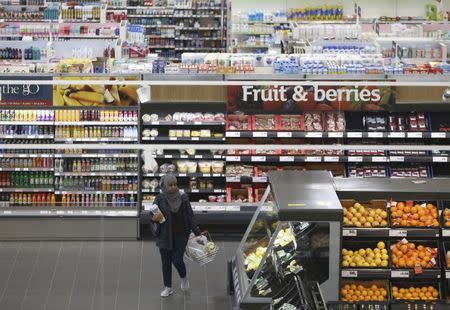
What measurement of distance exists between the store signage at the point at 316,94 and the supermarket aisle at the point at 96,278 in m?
1.78

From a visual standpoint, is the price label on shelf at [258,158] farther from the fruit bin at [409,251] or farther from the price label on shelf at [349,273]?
the price label on shelf at [349,273]

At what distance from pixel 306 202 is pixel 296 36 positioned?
937 cm

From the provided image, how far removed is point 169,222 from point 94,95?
8.51 ft

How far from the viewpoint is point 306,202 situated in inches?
290

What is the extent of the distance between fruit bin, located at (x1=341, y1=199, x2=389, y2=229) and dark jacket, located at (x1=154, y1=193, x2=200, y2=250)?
1528 millimetres

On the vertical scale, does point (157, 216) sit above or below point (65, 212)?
above

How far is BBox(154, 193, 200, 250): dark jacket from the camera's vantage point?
8531 mm

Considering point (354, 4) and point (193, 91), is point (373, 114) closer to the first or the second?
point (193, 91)

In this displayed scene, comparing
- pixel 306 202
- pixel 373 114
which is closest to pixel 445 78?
pixel 373 114

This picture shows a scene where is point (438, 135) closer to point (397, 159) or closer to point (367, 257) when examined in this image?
point (397, 159)

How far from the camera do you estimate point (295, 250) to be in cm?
789

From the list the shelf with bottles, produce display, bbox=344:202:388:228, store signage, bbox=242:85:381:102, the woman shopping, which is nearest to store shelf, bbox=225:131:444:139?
store signage, bbox=242:85:381:102

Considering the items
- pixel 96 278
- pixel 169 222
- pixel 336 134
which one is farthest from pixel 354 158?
pixel 96 278

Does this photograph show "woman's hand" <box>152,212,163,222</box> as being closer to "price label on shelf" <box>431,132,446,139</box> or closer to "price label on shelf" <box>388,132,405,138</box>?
"price label on shelf" <box>388,132,405,138</box>
